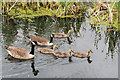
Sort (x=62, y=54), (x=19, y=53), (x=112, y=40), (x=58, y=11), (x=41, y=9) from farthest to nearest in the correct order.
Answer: (x=41, y=9)
(x=58, y=11)
(x=112, y=40)
(x=62, y=54)
(x=19, y=53)

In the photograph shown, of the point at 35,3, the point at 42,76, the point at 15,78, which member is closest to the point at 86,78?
the point at 42,76

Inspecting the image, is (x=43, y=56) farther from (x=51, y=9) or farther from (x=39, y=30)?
(x=51, y=9)

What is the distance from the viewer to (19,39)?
13492 millimetres

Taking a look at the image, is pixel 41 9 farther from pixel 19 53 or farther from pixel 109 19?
pixel 19 53

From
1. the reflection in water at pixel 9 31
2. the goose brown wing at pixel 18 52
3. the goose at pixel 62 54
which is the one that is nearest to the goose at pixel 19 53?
the goose brown wing at pixel 18 52

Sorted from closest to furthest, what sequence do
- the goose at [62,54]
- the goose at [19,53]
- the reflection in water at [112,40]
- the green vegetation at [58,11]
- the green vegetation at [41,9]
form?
the goose at [19,53]
the goose at [62,54]
the reflection in water at [112,40]
the green vegetation at [58,11]
the green vegetation at [41,9]

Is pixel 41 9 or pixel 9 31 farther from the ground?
pixel 41 9

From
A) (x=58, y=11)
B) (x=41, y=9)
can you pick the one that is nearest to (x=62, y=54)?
(x=58, y=11)

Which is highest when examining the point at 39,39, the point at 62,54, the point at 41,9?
the point at 41,9

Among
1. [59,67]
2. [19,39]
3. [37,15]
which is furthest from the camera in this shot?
[37,15]

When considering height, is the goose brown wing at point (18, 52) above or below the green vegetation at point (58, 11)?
below

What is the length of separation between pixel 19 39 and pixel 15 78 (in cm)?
470

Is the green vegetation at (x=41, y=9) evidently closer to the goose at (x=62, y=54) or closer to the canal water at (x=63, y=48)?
the canal water at (x=63, y=48)

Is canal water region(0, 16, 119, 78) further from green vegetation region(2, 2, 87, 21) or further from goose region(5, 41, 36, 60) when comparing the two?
green vegetation region(2, 2, 87, 21)
